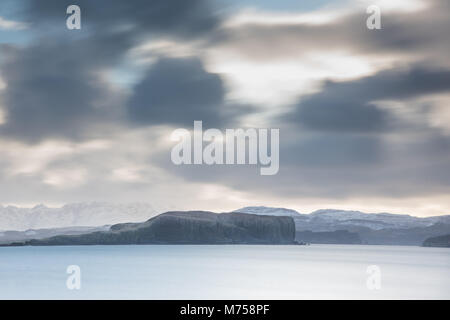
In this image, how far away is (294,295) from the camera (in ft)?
233
